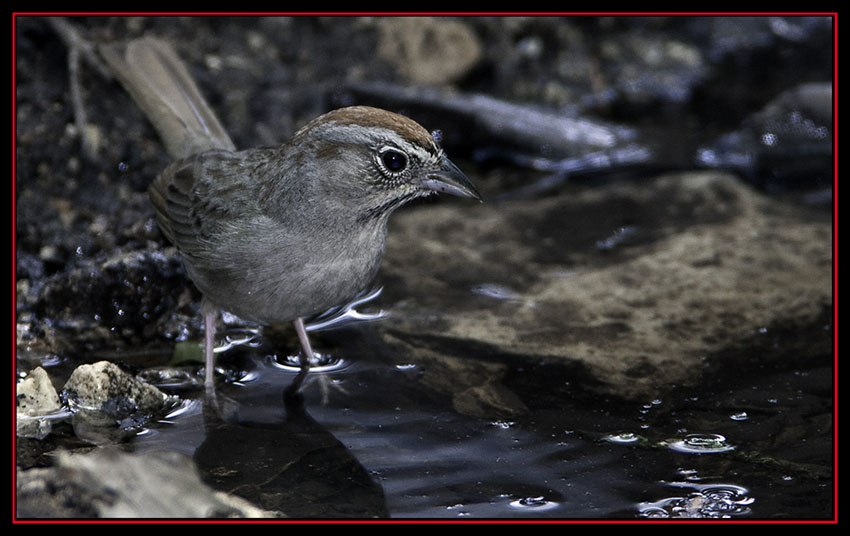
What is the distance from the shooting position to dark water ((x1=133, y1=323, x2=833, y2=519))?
3.87 m

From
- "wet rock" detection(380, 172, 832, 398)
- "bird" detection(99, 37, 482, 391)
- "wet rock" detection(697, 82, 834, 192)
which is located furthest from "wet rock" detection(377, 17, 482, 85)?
"bird" detection(99, 37, 482, 391)

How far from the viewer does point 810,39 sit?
9.02 m

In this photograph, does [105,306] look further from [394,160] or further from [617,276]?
[617,276]

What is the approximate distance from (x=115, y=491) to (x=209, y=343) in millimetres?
1746

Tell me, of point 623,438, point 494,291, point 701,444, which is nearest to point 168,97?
point 494,291

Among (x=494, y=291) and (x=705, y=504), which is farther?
(x=494, y=291)

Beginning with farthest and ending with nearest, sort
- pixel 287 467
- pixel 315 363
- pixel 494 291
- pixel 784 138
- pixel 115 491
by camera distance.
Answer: pixel 784 138
pixel 494 291
pixel 315 363
pixel 287 467
pixel 115 491

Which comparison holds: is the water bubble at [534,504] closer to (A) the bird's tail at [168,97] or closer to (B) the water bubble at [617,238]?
(B) the water bubble at [617,238]

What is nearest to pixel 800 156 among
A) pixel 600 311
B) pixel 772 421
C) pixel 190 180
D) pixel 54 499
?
pixel 600 311

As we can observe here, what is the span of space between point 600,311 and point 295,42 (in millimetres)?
3773

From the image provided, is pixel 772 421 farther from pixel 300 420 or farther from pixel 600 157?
pixel 600 157

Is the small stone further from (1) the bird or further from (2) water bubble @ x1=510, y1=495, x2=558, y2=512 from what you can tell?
(2) water bubble @ x1=510, y1=495, x2=558, y2=512

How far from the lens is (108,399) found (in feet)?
14.5

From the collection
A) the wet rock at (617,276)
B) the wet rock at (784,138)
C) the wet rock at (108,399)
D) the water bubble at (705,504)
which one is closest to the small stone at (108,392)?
the wet rock at (108,399)
